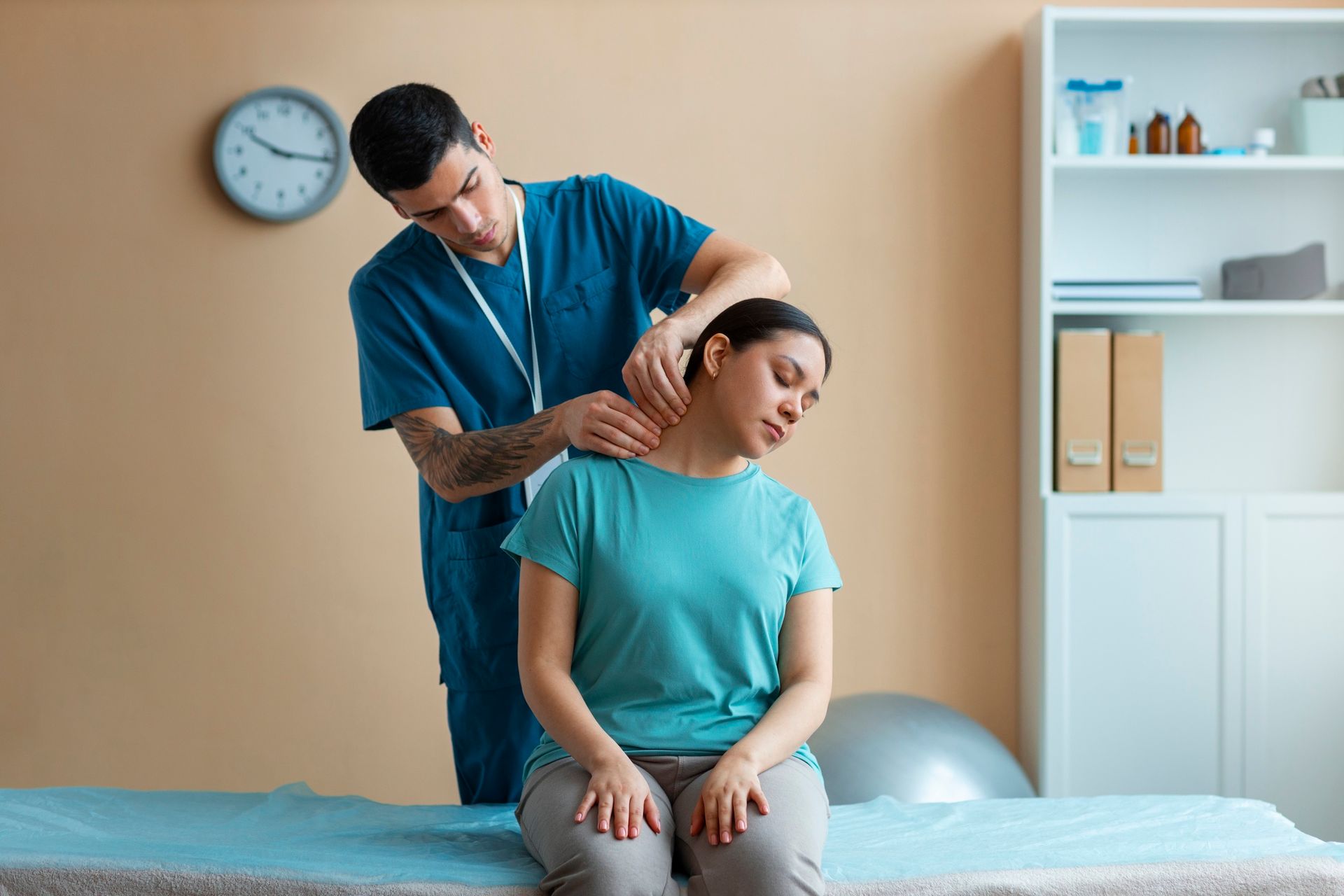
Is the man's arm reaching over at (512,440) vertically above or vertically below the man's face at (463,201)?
below

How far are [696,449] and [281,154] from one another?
1.61 meters

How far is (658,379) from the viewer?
128 centimetres

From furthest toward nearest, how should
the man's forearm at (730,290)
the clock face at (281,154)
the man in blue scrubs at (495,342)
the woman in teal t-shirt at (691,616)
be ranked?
1. the clock face at (281,154)
2. the man in blue scrubs at (495,342)
3. the man's forearm at (730,290)
4. the woman in teal t-shirt at (691,616)

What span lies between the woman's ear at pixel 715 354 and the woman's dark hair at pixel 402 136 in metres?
0.40

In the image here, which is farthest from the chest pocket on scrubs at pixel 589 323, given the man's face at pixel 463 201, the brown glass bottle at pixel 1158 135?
the brown glass bottle at pixel 1158 135

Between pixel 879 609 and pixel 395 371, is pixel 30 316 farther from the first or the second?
pixel 879 609

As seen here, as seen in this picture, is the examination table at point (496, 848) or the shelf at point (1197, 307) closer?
the examination table at point (496, 848)

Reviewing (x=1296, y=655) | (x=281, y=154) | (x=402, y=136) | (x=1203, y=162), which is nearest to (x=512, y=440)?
(x=402, y=136)

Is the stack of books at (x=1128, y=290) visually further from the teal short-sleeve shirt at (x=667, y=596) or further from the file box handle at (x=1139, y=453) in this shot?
the teal short-sleeve shirt at (x=667, y=596)

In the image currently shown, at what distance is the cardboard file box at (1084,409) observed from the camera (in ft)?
7.66

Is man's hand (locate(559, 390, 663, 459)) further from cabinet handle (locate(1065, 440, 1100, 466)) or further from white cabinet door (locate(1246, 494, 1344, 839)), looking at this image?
white cabinet door (locate(1246, 494, 1344, 839))

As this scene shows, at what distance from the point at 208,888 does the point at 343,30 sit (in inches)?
77.3

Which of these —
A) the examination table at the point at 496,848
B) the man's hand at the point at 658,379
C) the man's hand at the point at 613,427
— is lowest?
the examination table at the point at 496,848

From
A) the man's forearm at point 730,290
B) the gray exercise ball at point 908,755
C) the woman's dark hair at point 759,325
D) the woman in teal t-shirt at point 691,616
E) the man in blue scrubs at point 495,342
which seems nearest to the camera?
the woman in teal t-shirt at point 691,616
